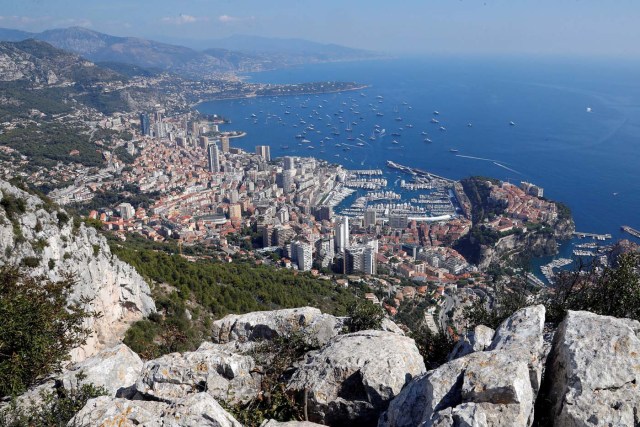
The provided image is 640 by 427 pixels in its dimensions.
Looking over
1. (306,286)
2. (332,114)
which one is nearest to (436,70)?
(332,114)

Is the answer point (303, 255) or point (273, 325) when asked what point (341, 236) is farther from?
point (273, 325)

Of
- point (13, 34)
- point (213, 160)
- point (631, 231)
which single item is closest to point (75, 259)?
point (631, 231)

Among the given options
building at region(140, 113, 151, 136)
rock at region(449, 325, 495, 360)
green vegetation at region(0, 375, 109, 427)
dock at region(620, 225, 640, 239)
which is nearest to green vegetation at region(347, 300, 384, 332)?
rock at region(449, 325, 495, 360)

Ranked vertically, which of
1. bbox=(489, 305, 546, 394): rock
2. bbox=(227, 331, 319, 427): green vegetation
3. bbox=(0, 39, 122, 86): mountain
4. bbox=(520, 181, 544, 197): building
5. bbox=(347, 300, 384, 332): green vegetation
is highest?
bbox=(0, 39, 122, 86): mountain

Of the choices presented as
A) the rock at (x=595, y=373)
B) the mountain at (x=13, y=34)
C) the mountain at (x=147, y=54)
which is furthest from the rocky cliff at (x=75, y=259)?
the mountain at (x=13, y=34)

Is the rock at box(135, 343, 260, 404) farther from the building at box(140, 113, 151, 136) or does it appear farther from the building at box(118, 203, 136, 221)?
the building at box(140, 113, 151, 136)

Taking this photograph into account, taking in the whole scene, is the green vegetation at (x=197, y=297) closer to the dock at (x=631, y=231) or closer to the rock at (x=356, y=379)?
the rock at (x=356, y=379)

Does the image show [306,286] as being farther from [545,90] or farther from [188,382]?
[545,90]
